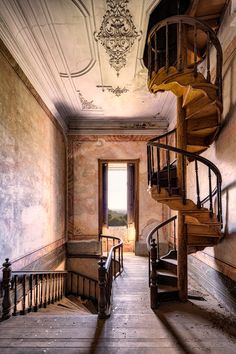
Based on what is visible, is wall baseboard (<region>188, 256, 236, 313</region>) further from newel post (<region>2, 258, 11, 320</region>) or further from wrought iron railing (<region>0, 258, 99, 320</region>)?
newel post (<region>2, 258, 11, 320</region>)

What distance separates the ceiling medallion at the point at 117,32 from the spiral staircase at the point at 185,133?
432 millimetres

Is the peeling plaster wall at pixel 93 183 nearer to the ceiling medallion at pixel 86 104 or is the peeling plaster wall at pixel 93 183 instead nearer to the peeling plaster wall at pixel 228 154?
the ceiling medallion at pixel 86 104

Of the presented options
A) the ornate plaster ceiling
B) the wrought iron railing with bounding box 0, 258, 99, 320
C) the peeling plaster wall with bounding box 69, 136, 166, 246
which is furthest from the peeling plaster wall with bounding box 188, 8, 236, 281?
the peeling plaster wall with bounding box 69, 136, 166, 246

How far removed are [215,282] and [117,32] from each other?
4.15 metres

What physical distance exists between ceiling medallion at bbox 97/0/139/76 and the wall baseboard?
12.8 feet

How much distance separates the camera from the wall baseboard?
132 inches

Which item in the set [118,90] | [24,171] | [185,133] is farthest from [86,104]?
[185,133]

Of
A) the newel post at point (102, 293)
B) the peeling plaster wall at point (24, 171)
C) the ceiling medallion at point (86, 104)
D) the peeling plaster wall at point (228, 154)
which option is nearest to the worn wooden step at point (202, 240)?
the peeling plaster wall at point (228, 154)

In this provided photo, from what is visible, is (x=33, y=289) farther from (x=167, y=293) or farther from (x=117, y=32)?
(x=117, y=32)

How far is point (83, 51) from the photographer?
4367 millimetres

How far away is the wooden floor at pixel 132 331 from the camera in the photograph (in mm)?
2562

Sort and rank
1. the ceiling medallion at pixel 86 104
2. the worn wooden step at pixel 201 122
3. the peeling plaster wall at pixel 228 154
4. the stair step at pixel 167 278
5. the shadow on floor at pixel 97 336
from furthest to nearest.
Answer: the ceiling medallion at pixel 86 104 → the stair step at pixel 167 278 → the worn wooden step at pixel 201 122 → the peeling plaster wall at pixel 228 154 → the shadow on floor at pixel 97 336

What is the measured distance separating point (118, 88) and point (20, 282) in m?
4.36

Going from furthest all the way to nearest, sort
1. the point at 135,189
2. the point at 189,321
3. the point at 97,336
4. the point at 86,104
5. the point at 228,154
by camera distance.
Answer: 1. the point at 135,189
2. the point at 86,104
3. the point at 228,154
4. the point at 189,321
5. the point at 97,336
